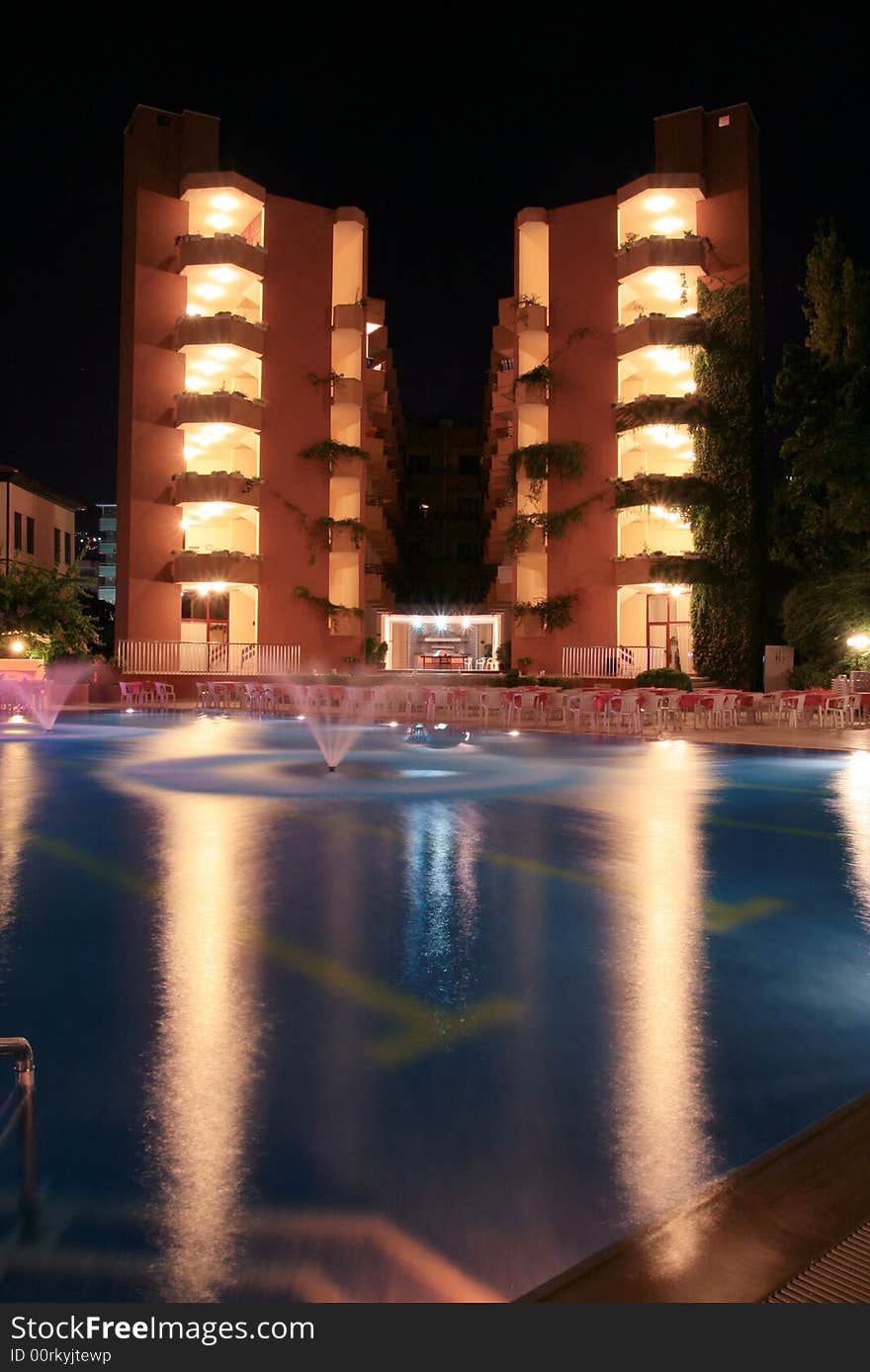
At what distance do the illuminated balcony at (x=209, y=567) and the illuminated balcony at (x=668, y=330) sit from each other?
657 inches

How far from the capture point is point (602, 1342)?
2465 millimetres

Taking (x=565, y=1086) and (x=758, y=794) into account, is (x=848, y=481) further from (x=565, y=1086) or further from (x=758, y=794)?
(x=565, y=1086)

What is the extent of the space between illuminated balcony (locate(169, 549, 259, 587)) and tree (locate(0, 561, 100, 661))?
4754 mm

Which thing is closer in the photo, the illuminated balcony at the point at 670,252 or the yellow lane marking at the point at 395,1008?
the yellow lane marking at the point at 395,1008

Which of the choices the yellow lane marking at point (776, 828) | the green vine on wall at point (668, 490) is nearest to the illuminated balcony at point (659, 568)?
the green vine on wall at point (668, 490)

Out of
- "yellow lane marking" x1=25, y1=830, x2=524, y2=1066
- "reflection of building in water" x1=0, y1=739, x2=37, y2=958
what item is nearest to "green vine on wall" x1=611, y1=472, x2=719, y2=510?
"reflection of building in water" x1=0, y1=739, x2=37, y2=958

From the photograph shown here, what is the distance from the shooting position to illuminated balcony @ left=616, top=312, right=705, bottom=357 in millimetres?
35688

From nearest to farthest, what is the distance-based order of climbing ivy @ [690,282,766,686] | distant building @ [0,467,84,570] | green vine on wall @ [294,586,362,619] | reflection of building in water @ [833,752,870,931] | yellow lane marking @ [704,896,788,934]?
yellow lane marking @ [704,896,788,934] → reflection of building in water @ [833,752,870,931] → climbing ivy @ [690,282,766,686] → green vine on wall @ [294,586,362,619] → distant building @ [0,467,84,570]

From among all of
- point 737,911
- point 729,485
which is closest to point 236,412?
point 729,485

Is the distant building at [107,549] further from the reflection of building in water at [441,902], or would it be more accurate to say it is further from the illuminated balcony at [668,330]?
the reflection of building in water at [441,902]

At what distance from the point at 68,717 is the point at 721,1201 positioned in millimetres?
26858

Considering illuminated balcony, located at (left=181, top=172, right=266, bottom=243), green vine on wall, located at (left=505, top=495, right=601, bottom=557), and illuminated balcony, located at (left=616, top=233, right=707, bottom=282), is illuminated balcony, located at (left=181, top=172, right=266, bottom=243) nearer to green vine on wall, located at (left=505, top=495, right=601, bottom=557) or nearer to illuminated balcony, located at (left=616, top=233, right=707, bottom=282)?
illuminated balcony, located at (left=616, top=233, right=707, bottom=282)

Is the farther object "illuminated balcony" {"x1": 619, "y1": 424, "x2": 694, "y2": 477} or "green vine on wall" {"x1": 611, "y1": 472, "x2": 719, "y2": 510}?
"illuminated balcony" {"x1": 619, "y1": 424, "x2": 694, "y2": 477}

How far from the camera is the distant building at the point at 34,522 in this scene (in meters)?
47.2
